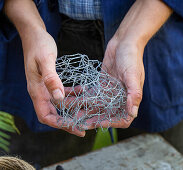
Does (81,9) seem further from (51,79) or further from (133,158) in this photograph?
(133,158)

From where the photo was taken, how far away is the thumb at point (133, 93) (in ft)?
1.94

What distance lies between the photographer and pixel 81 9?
74 cm

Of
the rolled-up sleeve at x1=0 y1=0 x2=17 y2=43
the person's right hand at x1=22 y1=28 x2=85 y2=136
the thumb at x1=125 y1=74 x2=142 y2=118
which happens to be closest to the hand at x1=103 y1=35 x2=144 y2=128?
the thumb at x1=125 y1=74 x2=142 y2=118

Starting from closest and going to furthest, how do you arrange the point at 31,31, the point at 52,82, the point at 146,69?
the point at 52,82 → the point at 31,31 → the point at 146,69

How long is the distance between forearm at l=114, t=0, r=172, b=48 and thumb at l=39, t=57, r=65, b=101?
23 centimetres

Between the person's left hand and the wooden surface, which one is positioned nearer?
the person's left hand

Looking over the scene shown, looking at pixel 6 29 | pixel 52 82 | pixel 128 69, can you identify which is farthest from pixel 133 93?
pixel 6 29

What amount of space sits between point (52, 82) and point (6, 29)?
33cm

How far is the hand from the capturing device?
60 cm

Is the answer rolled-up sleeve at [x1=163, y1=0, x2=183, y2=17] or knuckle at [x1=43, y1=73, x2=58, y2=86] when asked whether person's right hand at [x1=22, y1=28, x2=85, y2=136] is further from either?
rolled-up sleeve at [x1=163, y1=0, x2=183, y2=17]

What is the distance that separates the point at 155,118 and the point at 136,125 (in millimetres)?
83

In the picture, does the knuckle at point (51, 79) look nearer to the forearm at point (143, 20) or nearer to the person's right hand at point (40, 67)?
the person's right hand at point (40, 67)

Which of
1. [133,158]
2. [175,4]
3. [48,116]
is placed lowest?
[133,158]

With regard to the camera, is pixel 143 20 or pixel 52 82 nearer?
pixel 52 82
